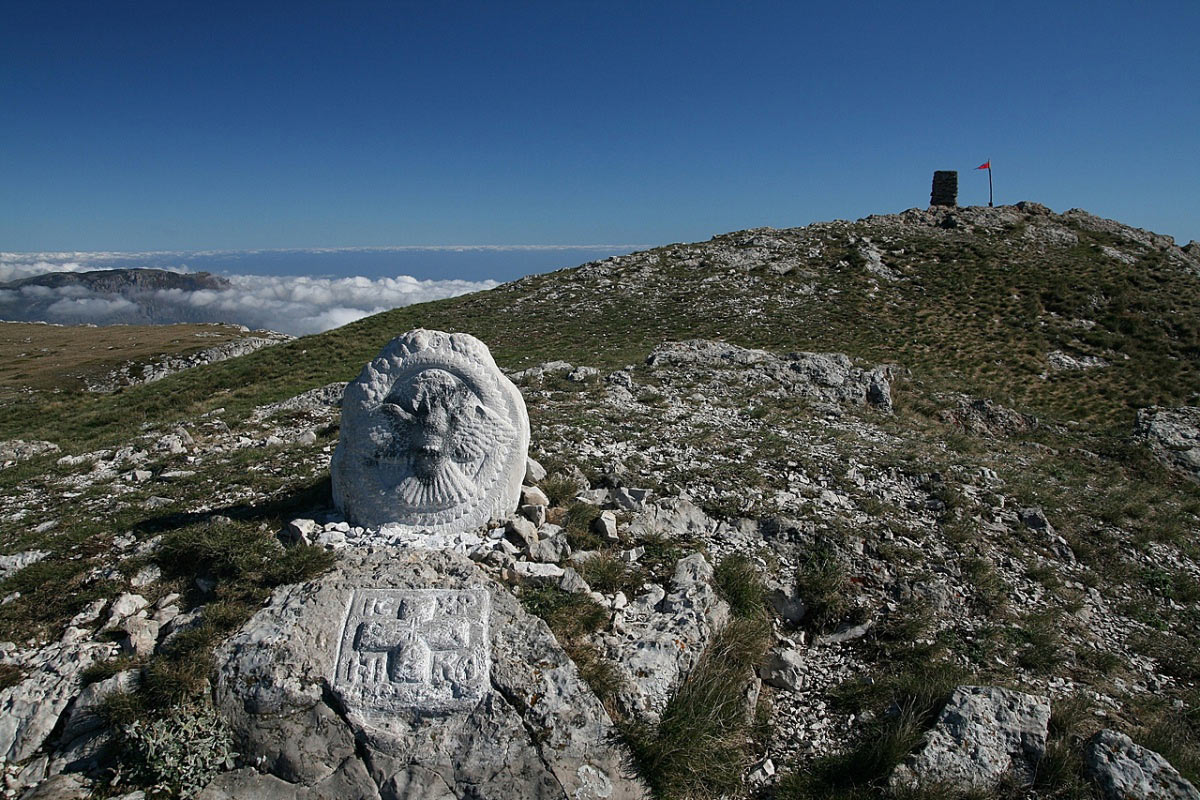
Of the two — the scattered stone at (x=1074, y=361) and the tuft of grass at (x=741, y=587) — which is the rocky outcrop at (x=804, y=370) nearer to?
the tuft of grass at (x=741, y=587)

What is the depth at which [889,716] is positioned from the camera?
601cm

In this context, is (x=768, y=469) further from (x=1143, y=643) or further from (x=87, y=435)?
(x=87, y=435)

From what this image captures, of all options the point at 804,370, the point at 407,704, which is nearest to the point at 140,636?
the point at 407,704

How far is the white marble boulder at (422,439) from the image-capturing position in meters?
7.57

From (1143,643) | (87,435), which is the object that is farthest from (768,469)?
(87,435)

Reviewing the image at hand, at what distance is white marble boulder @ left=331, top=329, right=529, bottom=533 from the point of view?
7574 millimetres

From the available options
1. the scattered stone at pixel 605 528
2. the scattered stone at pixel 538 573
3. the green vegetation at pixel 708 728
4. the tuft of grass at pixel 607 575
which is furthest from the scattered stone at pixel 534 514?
the green vegetation at pixel 708 728

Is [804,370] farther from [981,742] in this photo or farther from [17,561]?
[17,561]

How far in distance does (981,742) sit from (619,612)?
11.8 feet

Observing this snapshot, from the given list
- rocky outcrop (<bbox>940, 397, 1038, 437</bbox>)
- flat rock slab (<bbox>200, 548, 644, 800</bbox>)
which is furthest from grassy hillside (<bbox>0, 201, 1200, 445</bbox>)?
flat rock slab (<bbox>200, 548, 644, 800</bbox>)

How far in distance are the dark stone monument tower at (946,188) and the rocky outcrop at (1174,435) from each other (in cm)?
3104

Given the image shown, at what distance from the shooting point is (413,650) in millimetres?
5656

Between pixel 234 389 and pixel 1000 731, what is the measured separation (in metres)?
24.4

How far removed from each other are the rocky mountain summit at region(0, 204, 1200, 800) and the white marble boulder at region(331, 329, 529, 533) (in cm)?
7
